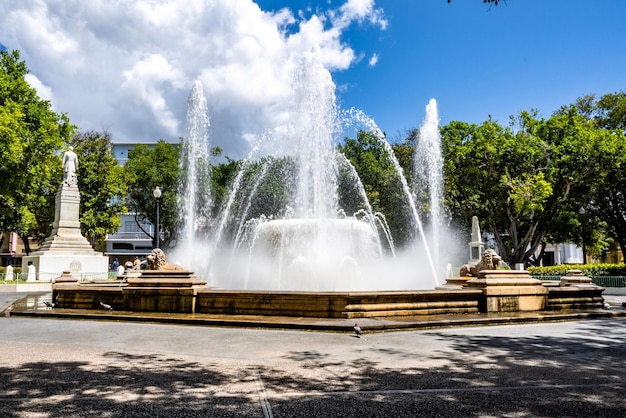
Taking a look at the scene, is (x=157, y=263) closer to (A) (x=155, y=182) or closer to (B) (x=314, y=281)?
(B) (x=314, y=281)

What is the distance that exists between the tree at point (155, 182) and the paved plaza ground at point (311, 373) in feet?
129

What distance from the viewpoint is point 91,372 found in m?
5.63

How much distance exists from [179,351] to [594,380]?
16.9 ft

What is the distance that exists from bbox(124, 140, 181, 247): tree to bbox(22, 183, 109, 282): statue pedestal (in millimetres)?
15017

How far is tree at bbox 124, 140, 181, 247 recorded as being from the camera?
47156mm

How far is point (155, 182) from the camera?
1855 inches

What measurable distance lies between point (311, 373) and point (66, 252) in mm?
27857

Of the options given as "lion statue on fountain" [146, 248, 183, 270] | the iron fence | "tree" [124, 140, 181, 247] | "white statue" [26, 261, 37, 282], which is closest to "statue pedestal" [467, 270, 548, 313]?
"lion statue on fountain" [146, 248, 183, 270]

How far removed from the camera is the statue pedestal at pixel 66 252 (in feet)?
93.4

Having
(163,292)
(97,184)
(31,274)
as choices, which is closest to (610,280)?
(163,292)

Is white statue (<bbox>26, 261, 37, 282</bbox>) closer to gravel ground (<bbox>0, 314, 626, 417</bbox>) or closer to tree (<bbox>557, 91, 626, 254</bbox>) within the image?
gravel ground (<bbox>0, 314, 626, 417</bbox>)

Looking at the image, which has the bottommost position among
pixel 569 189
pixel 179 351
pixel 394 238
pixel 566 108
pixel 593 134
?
pixel 179 351

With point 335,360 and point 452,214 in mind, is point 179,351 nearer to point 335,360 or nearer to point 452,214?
point 335,360

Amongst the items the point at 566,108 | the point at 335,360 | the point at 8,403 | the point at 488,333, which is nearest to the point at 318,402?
the point at 335,360
